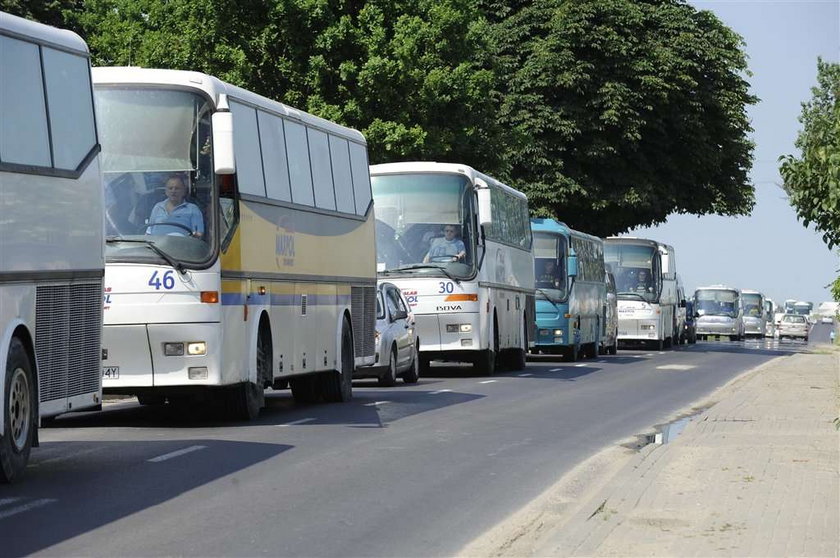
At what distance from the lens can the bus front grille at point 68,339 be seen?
43.5ft

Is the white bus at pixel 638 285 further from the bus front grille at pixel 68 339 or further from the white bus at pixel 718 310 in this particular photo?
the bus front grille at pixel 68 339

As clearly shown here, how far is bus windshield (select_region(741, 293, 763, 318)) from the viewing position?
10669 centimetres

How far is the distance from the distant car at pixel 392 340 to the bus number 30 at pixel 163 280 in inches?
379

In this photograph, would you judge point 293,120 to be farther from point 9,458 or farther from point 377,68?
point 377,68

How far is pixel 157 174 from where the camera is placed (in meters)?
18.1

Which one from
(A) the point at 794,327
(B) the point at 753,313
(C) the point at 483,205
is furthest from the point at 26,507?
(A) the point at 794,327

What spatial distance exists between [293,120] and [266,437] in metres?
5.74

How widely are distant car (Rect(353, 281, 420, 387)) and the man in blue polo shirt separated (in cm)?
954

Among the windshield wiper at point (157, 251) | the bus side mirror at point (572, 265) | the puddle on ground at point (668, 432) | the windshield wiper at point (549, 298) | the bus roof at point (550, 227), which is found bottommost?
the puddle on ground at point (668, 432)

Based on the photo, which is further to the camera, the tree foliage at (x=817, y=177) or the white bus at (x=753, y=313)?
the white bus at (x=753, y=313)

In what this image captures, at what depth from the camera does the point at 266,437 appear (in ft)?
56.6

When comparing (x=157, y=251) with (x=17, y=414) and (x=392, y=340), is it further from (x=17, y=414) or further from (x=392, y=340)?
(x=392, y=340)

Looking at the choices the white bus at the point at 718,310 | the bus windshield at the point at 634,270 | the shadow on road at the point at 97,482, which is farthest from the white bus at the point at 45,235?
the white bus at the point at 718,310

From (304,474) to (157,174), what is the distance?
17.4ft
